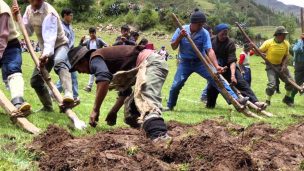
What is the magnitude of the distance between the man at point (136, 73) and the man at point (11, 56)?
0.95m

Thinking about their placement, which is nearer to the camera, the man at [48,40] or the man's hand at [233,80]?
the man at [48,40]

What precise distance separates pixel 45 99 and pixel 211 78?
362cm

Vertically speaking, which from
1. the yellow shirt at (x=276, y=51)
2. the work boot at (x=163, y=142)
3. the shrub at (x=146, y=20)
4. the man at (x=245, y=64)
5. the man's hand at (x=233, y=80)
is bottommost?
the shrub at (x=146, y=20)

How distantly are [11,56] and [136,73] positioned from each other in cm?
201

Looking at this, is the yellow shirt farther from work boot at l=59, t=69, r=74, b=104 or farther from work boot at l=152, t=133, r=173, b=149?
work boot at l=152, t=133, r=173, b=149

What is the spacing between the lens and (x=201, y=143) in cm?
510

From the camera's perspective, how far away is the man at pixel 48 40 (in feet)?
25.4

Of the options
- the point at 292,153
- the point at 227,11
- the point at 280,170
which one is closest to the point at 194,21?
the point at 292,153

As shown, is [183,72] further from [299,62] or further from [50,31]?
[299,62]

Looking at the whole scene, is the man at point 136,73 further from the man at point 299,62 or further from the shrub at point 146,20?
the shrub at point 146,20

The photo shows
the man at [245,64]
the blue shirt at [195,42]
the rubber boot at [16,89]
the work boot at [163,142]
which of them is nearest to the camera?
the work boot at [163,142]

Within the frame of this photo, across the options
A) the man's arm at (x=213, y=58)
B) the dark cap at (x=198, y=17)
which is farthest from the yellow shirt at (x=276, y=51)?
the dark cap at (x=198, y=17)

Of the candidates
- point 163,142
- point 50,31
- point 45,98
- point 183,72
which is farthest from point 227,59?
point 163,142

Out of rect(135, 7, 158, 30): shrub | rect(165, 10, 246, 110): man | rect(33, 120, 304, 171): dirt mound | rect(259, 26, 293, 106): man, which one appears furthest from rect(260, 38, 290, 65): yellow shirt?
rect(135, 7, 158, 30): shrub
